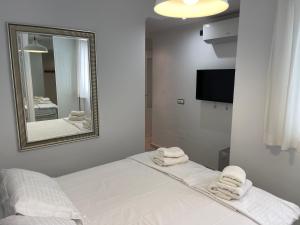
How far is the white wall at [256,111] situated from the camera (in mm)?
2052

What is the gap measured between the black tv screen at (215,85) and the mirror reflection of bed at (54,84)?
1.78m

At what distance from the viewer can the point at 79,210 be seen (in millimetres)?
1542

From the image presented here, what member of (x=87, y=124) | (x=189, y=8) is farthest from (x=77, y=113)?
(x=189, y=8)

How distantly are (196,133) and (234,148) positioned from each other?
1.33 metres

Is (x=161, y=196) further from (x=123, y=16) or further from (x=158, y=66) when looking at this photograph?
(x=158, y=66)

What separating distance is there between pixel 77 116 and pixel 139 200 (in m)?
1.34

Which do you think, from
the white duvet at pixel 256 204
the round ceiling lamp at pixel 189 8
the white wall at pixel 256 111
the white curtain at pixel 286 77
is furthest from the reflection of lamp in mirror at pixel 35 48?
the white curtain at pixel 286 77

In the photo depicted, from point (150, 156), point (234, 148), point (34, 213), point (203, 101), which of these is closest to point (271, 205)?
point (234, 148)

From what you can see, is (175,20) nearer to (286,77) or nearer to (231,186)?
(286,77)

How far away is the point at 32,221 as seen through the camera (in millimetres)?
1168

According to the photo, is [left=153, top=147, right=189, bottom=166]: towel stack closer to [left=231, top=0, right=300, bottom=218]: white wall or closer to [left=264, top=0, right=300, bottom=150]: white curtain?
[left=231, top=0, right=300, bottom=218]: white wall

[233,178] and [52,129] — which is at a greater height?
[52,129]

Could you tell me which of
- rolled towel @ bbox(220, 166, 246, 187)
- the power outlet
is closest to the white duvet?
rolled towel @ bbox(220, 166, 246, 187)

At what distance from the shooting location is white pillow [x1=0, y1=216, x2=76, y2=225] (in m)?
1.12
